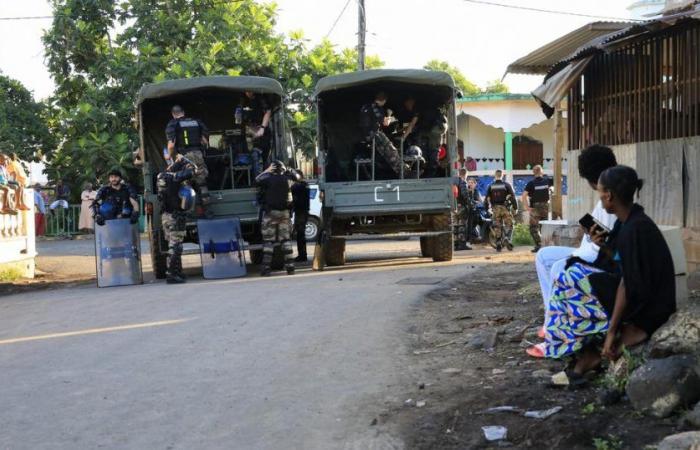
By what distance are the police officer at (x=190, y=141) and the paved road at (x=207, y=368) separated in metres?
2.72

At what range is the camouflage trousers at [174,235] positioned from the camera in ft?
45.4

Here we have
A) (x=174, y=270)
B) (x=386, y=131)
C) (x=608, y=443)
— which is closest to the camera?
(x=608, y=443)

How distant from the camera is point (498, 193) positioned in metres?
19.2

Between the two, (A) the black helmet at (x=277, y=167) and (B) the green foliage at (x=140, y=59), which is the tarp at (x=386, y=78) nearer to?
(A) the black helmet at (x=277, y=167)

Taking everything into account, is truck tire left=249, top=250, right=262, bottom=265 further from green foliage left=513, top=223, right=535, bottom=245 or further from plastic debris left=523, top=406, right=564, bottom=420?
plastic debris left=523, top=406, right=564, bottom=420

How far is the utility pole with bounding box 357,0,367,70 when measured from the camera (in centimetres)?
2795

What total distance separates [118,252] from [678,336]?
10862 mm

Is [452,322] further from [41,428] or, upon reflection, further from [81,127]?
[81,127]

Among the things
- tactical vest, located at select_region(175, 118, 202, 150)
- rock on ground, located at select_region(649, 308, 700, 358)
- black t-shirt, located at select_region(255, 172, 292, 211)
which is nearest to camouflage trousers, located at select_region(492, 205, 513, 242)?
black t-shirt, located at select_region(255, 172, 292, 211)

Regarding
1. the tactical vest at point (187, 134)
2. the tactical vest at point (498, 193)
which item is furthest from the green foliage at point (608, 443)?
the tactical vest at point (498, 193)

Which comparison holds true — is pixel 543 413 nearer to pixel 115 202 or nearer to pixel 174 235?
pixel 174 235

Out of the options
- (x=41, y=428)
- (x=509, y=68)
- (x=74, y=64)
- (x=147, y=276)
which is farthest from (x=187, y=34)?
(x=41, y=428)

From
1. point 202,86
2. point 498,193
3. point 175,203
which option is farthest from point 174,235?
point 498,193

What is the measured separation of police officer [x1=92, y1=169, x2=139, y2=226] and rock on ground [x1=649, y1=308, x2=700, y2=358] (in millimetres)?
10708
